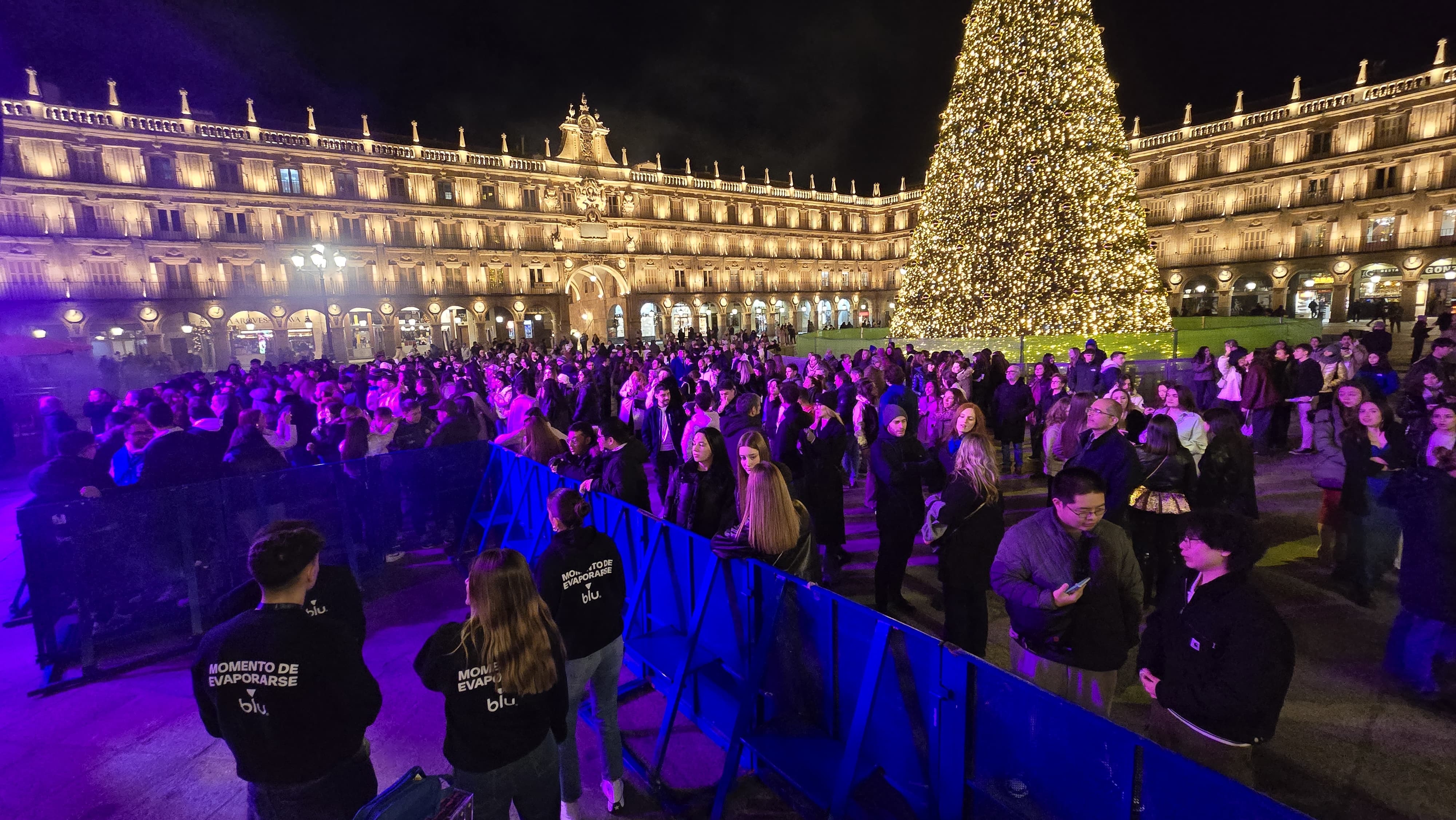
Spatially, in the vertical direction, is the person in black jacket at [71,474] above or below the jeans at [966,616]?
above

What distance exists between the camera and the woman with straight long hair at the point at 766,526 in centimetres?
374

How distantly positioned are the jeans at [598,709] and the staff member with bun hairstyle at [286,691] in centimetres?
108

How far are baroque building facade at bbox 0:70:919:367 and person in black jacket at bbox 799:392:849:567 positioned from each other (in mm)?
16571

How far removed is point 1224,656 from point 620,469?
4243 mm

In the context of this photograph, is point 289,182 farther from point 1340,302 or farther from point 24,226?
point 1340,302

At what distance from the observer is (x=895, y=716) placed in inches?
113

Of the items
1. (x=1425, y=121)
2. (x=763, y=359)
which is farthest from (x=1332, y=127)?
(x=763, y=359)

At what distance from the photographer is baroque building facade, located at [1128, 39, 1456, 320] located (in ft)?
115

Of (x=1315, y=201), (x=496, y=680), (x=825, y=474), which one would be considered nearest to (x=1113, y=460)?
(x=825, y=474)

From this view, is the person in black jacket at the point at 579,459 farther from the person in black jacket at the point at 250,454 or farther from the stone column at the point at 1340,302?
the stone column at the point at 1340,302

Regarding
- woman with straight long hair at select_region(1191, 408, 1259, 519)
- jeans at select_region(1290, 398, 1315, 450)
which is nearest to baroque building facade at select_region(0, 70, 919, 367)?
woman with straight long hair at select_region(1191, 408, 1259, 519)

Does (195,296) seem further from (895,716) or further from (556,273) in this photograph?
(895,716)

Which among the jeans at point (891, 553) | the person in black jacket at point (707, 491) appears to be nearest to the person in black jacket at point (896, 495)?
the jeans at point (891, 553)

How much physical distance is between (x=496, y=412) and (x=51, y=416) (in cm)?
643
